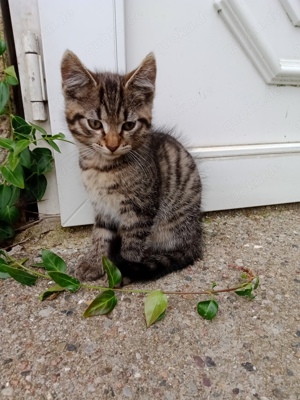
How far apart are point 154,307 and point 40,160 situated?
0.66 meters

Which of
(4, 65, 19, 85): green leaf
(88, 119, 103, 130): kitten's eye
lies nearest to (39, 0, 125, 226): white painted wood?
(4, 65, 19, 85): green leaf

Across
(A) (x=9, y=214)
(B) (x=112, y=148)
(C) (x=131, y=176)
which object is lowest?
(A) (x=9, y=214)

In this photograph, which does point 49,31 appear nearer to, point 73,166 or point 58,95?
point 58,95

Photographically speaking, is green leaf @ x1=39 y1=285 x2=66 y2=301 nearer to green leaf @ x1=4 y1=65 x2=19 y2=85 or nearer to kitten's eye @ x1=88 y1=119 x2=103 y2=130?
kitten's eye @ x1=88 y1=119 x2=103 y2=130

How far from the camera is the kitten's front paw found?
106cm

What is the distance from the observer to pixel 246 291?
3.16 feet

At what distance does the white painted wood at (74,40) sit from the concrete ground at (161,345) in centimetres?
47

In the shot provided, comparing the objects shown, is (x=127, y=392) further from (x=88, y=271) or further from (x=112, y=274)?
(x=88, y=271)

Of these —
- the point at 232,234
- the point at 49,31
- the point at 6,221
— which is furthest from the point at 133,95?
the point at 232,234

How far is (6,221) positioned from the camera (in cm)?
114

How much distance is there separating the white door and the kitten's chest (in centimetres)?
14

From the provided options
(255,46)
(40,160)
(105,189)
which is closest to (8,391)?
(105,189)

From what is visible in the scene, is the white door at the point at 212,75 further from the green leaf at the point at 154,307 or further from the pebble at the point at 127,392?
the pebble at the point at 127,392

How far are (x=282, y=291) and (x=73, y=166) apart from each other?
843 mm
